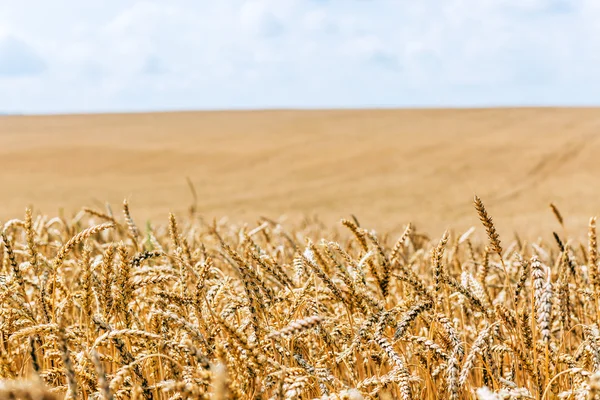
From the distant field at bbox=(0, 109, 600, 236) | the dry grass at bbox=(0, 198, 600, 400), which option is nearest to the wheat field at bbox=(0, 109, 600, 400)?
the dry grass at bbox=(0, 198, 600, 400)

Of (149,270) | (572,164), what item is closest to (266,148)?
(572,164)

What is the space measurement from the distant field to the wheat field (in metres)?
0.15

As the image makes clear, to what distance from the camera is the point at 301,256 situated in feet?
5.29

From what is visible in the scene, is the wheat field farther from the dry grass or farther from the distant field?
the distant field

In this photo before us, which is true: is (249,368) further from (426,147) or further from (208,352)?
(426,147)

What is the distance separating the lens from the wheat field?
1475 mm

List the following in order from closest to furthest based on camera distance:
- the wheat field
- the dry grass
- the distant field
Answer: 1. the dry grass
2. the wheat field
3. the distant field

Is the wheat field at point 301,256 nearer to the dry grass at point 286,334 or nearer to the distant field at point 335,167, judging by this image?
the dry grass at point 286,334

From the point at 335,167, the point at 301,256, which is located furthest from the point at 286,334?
the point at 335,167

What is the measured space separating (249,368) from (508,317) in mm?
654

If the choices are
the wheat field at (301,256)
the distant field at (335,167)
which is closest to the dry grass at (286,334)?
the wheat field at (301,256)

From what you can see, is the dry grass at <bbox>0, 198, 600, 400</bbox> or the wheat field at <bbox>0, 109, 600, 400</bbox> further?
the wheat field at <bbox>0, 109, 600, 400</bbox>

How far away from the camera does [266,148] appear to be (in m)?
30.9

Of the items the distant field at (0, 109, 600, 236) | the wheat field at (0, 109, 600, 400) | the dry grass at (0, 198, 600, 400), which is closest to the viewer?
the dry grass at (0, 198, 600, 400)
